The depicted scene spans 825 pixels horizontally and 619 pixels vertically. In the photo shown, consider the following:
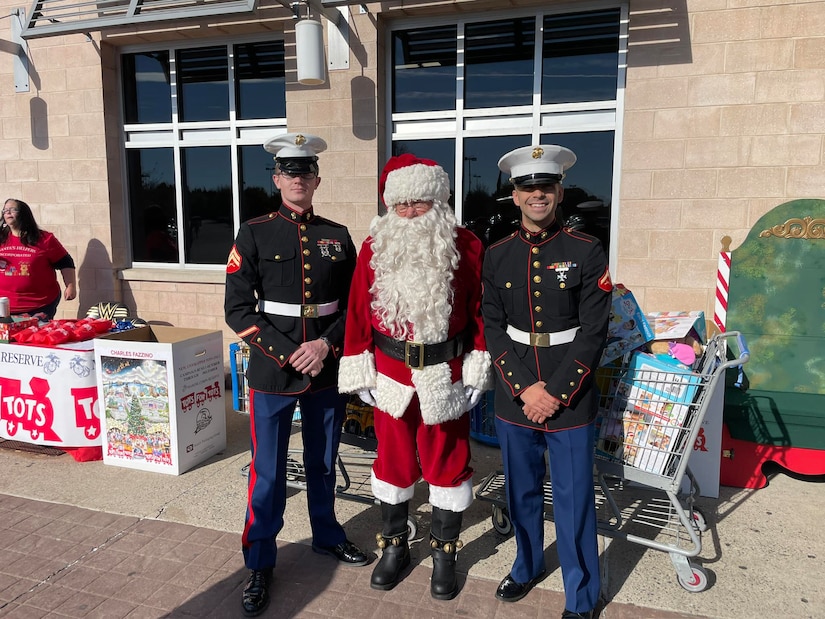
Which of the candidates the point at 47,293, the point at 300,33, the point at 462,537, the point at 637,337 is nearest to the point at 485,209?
the point at 300,33

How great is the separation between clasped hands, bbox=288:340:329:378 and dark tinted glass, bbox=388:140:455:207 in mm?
3338

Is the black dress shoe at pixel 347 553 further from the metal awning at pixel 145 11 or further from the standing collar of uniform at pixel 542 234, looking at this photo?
the metal awning at pixel 145 11

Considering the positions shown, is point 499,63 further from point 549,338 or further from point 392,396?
point 392,396

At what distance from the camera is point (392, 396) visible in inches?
107

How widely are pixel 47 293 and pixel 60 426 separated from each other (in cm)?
181

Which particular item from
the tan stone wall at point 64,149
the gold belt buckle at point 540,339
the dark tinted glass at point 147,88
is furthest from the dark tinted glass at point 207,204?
the gold belt buckle at point 540,339

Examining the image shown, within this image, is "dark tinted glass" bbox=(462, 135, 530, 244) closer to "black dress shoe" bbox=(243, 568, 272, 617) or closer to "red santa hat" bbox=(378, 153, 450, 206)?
"red santa hat" bbox=(378, 153, 450, 206)

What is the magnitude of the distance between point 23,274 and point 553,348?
5079mm

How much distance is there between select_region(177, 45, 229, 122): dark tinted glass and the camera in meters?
6.45

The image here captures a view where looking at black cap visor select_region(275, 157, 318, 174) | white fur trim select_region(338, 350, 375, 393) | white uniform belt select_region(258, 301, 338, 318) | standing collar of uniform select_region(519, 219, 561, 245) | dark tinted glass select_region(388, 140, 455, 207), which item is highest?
dark tinted glass select_region(388, 140, 455, 207)

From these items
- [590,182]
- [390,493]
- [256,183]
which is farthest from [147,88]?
[390,493]

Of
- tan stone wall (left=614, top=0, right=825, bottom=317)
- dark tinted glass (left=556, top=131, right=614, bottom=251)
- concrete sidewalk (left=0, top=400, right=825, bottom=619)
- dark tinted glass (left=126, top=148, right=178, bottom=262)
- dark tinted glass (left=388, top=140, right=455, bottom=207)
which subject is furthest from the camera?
dark tinted glass (left=126, top=148, right=178, bottom=262)

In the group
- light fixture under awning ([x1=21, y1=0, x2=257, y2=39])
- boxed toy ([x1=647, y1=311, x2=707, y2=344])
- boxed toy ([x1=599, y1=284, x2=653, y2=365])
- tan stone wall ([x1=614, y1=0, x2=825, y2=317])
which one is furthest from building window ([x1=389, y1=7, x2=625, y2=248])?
boxed toy ([x1=599, y1=284, x2=653, y2=365])

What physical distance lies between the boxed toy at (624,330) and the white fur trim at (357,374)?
1.17 m
